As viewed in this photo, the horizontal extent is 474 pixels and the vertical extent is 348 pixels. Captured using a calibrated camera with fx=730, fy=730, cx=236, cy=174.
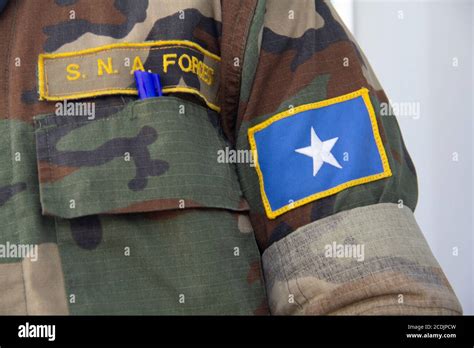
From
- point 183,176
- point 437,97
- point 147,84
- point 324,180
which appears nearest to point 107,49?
point 147,84

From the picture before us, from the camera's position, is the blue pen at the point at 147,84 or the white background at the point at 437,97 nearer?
the blue pen at the point at 147,84

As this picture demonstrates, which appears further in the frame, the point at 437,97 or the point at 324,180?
the point at 437,97

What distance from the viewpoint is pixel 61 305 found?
2.50 feet

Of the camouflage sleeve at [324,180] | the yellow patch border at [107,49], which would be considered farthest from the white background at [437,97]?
the yellow patch border at [107,49]

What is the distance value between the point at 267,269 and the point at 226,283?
0.20 ft

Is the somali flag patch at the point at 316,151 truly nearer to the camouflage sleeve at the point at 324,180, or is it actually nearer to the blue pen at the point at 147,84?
the camouflage sleeve at the point at 324,180

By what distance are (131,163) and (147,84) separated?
0.10 meters

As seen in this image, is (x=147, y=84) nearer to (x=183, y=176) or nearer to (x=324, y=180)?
(x=183, y=176)

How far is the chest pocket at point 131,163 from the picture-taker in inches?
31.4

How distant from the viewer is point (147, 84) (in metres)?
0.85

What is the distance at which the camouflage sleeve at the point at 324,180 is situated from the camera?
76cm

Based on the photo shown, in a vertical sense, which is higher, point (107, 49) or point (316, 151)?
point (107, 49)

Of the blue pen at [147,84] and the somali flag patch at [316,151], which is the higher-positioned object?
the blue pen at [147,84]

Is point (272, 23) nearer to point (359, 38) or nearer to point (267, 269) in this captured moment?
point (267, 269)
